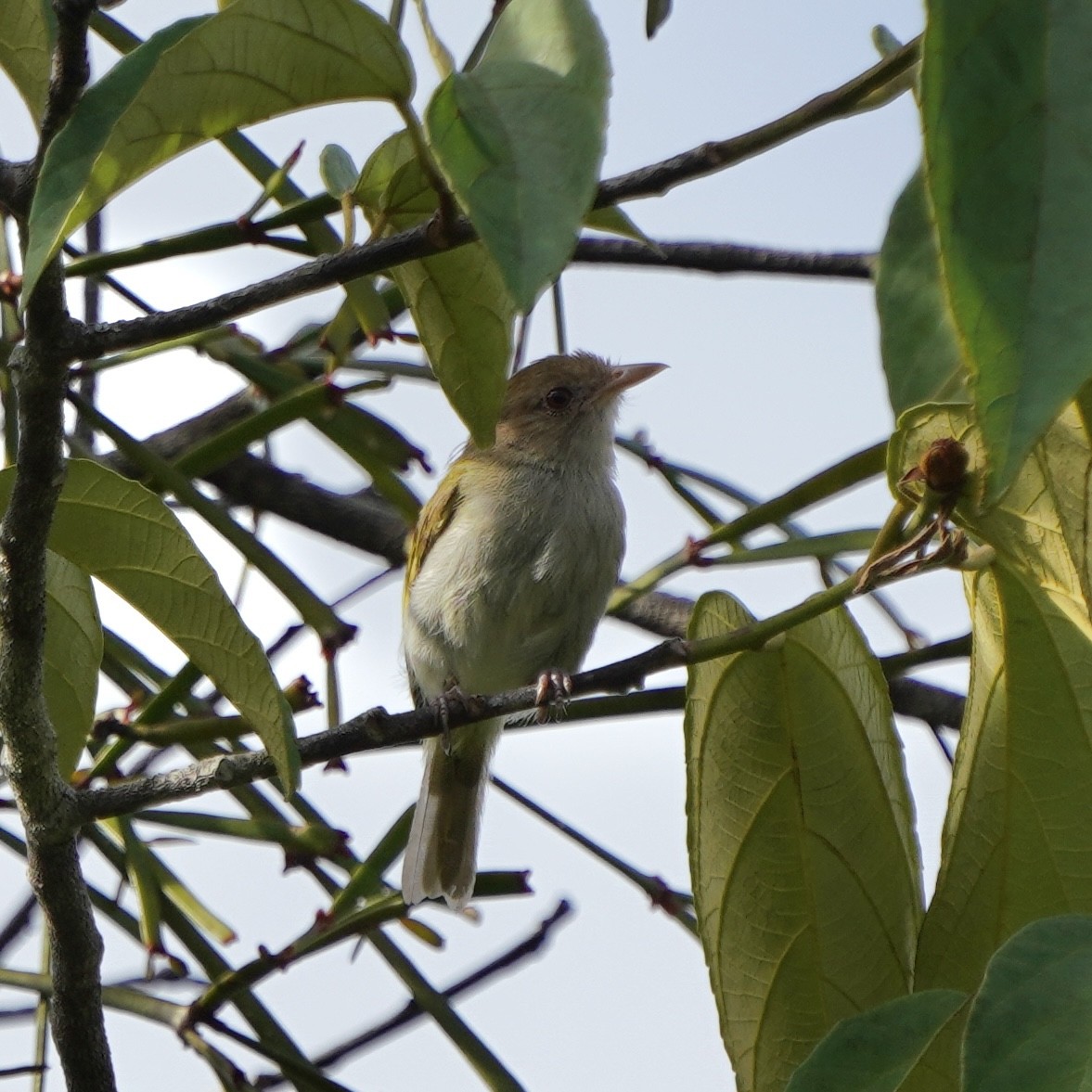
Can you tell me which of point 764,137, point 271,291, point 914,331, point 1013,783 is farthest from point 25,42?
point 1013,783

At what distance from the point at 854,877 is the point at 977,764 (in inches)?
9.0

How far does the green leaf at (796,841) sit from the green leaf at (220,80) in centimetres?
63

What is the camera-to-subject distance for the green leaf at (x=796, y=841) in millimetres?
1510

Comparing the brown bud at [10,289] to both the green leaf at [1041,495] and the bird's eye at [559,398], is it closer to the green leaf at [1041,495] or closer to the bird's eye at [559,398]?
the green leaf at [1041,495]

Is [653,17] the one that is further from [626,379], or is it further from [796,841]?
[626,379]

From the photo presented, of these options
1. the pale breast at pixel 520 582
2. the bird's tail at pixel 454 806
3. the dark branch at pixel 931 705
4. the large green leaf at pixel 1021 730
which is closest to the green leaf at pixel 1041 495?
the large green leaf at pixel 1021 730

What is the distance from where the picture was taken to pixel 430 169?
4.01 feet

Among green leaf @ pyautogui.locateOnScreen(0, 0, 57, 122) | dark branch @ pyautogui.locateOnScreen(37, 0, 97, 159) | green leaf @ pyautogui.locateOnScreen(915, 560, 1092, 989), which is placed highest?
green leaf @ pyautogui.locateOnScreen(0, 0, 57, 122)

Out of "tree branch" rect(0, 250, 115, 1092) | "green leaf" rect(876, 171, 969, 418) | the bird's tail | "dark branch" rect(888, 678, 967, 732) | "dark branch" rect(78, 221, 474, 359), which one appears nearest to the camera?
"green leaf" rect(876, 171, 969, 418)

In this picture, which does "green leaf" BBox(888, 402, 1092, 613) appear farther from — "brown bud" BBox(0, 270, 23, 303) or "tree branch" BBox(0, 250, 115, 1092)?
"brown bud" BBox(0, 270, 23, 303)

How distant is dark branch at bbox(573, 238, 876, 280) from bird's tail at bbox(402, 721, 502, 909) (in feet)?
5.44

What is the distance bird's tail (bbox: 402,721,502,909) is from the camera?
12.8 feet

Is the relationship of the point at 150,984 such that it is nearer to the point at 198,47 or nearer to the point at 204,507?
the point at 204,507

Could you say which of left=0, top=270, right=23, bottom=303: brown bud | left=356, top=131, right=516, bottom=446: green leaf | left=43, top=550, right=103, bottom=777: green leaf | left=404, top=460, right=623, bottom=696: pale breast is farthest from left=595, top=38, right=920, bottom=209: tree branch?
left=404, top=460, right=623, bottom=696: pale breast
